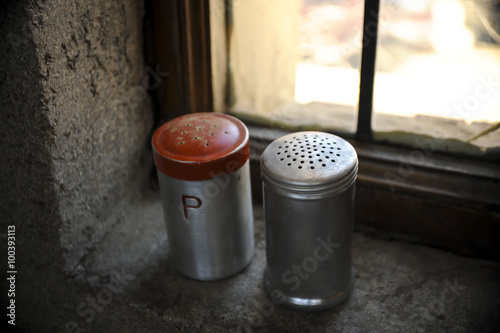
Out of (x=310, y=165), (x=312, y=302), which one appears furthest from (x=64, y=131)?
(x=312, y=302)

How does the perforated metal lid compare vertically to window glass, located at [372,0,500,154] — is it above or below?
above

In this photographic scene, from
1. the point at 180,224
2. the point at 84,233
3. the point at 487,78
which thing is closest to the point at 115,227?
the point at 84,233

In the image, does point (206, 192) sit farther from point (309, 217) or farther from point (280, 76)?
point (280, 76)

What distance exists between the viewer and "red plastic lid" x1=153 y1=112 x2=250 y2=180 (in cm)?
119

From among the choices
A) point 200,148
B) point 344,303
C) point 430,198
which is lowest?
point 344,303

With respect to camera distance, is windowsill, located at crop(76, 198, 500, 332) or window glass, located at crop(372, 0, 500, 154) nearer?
windowsill, located at crop(76, 198, 500, 332)

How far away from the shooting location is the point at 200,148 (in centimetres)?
120

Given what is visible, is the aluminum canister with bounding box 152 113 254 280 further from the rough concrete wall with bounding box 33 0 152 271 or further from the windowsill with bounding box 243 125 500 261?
the windowsill with bounding box 243 125 500 261

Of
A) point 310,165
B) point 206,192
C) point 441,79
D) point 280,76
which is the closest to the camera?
point 310,165

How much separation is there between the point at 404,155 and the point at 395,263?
0.96ft

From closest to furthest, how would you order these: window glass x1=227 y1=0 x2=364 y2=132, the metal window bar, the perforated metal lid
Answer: the perforated metal lid, the metal window bar, window glass x1=227 y1=0 x2=364 y2=132

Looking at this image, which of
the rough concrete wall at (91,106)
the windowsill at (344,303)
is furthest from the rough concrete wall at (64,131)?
the windowsill at (344,303)

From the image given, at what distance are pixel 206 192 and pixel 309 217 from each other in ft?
0.83

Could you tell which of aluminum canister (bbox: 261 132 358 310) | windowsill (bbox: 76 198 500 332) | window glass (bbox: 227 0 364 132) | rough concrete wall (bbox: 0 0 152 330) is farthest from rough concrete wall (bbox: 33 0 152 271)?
aluminum canister (bbox: 261 132 358 310)
